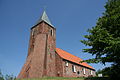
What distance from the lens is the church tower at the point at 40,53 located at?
77.6 ft

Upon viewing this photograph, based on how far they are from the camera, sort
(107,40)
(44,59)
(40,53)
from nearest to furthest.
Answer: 1. (107,40)
2. (44,59)
3. (40,53)

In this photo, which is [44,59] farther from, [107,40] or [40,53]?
[107,40]

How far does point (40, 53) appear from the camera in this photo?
2511 cm

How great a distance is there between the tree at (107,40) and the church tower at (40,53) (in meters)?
11.9

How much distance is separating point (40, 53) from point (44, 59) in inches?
65.1

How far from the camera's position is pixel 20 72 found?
26.8m

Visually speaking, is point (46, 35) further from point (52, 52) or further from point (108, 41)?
point (108, 41)

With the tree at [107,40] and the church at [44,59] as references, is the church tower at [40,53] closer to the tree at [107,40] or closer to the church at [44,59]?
the church at [44,59]

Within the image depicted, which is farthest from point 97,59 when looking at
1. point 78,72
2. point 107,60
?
point 78,72

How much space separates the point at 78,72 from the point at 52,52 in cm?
965

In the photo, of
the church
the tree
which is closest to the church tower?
the church

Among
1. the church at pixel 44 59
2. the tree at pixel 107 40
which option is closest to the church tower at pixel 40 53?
the church at pixel 44 59

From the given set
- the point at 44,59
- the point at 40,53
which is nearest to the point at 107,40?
the point at 44,59

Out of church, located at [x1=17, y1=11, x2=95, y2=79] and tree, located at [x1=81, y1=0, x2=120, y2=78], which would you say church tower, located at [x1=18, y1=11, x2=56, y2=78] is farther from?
tree, located at [x1=81, y1=0, x2=120, y2=78]
